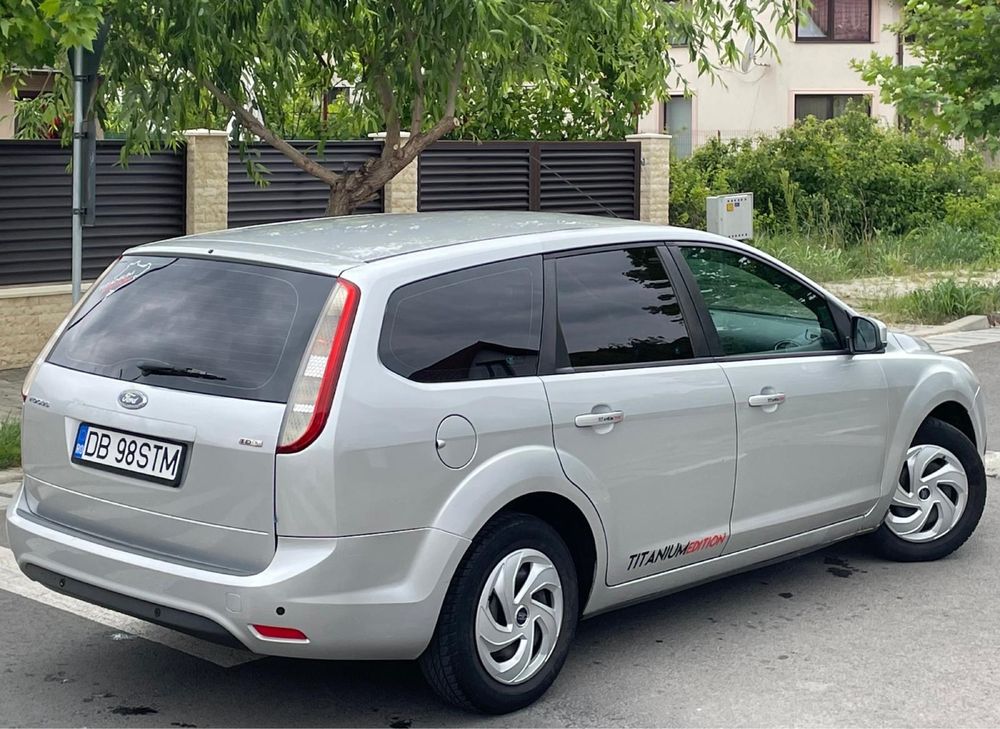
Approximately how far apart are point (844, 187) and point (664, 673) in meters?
19.6

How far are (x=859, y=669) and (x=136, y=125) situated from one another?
298 inches

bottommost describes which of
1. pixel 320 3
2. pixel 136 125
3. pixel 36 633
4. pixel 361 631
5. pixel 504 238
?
pixel 36 633

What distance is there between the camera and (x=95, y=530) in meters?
5.12

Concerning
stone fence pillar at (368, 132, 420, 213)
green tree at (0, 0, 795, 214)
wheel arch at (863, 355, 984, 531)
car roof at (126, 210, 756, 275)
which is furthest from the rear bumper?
stone fence pillar at (368, 132, 420, 213)

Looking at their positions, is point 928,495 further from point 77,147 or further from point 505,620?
point 77,147

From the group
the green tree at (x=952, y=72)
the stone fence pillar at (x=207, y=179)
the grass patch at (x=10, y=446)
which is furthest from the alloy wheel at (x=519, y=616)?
the green tree at (x=952, y=72)

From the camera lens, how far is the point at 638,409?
18.2 ft

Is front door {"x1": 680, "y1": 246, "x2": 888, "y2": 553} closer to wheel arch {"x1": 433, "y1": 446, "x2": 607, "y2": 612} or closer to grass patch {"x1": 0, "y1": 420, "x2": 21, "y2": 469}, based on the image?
wheel arch {"x1": 433, "y1": 446, "x2": 607, "y2": 612}

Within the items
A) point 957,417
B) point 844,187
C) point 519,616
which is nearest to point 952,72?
point 844,187

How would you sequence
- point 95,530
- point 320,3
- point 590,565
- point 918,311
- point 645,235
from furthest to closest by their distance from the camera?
point 918,311, point 320,3, point 645,235, point 590,565, point 95,530

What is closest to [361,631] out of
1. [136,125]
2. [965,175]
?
[136,125]

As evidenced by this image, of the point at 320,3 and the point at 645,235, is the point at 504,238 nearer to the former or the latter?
the point at 645,235

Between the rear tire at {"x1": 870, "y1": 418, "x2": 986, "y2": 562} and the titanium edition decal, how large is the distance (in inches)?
56.2

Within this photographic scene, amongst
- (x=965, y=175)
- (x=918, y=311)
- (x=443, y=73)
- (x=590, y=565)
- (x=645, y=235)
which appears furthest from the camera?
(x=965, y=175)
